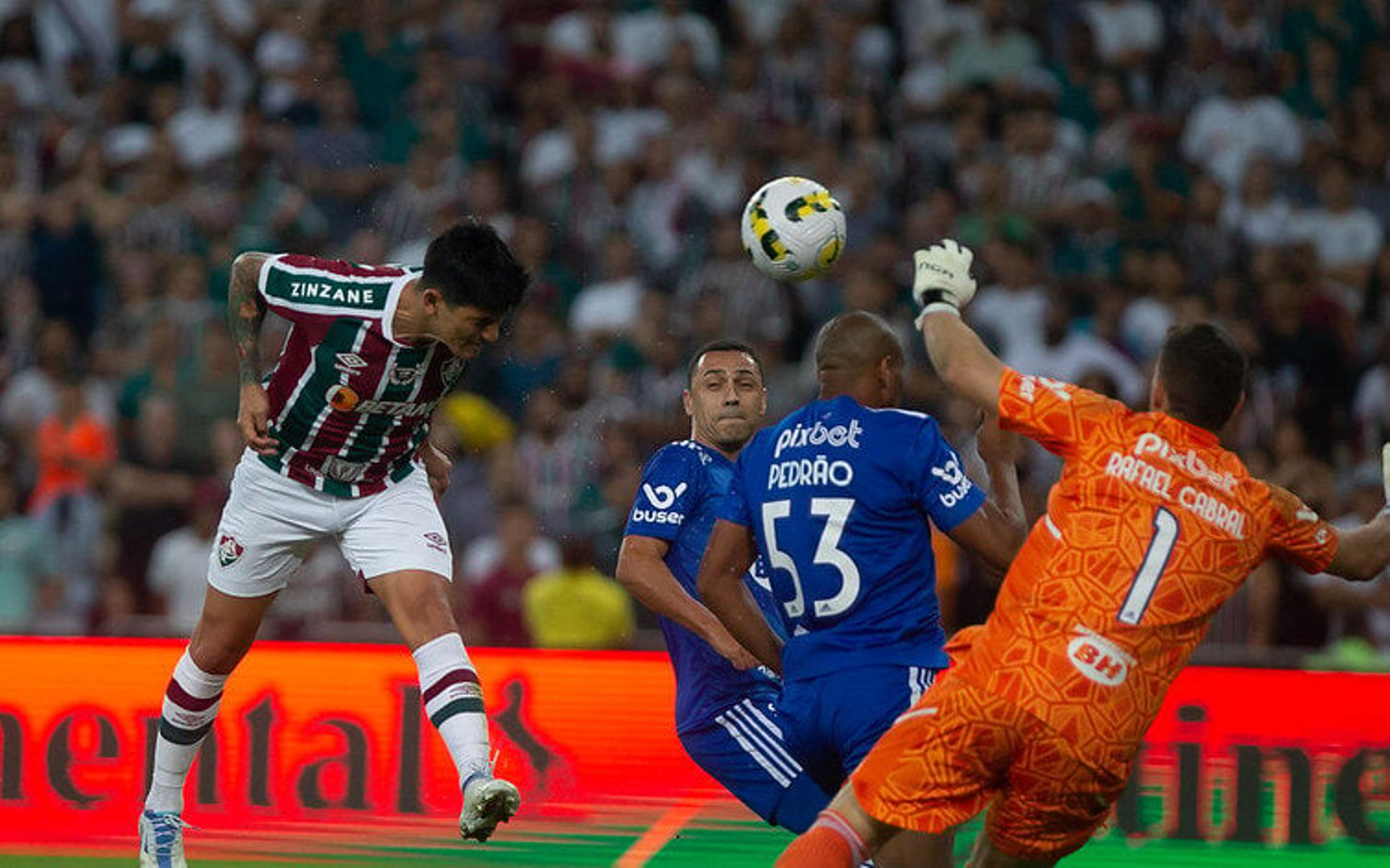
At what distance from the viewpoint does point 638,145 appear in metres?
14.4

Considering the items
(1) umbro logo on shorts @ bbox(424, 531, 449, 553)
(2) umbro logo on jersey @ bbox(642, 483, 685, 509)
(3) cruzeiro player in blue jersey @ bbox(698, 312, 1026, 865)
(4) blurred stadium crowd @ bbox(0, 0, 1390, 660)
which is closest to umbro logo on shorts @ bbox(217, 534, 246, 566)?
(1) umbro logo on shorts @ bbox(424, 531, 449, 553)

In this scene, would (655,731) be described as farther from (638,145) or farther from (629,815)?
(638,145)

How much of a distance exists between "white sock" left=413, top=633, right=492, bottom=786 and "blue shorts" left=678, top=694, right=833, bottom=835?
69 cm

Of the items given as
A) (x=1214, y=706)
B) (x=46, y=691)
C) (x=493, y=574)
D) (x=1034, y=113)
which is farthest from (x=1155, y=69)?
(x=46, y=691)

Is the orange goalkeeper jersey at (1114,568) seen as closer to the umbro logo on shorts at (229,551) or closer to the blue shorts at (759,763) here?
the blue shorts at (759,763)

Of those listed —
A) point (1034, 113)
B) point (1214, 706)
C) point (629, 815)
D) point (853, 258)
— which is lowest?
point (629, 815)

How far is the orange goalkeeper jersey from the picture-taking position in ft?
18.0

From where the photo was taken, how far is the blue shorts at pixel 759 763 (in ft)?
21.7

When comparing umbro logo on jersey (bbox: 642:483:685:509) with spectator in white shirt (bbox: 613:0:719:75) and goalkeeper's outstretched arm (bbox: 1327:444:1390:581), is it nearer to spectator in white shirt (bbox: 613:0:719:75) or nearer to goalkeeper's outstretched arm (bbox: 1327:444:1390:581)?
goalkeeper's outstretched arm (bbox: 1327:444:1390:581)

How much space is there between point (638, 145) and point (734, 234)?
1.45 m

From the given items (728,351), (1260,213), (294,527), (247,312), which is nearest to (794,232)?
(728,351)

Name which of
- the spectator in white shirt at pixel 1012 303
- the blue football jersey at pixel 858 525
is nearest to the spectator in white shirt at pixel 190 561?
the spectator in white shirt at pixel 1012 303

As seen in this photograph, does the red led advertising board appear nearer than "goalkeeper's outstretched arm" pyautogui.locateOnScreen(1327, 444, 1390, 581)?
No

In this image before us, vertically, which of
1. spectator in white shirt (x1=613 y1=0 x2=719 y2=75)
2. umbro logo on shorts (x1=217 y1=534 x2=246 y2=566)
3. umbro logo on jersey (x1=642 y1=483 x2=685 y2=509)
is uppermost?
spectator in white shirt (x1=613 y1=0 x2=719 y2=75)
